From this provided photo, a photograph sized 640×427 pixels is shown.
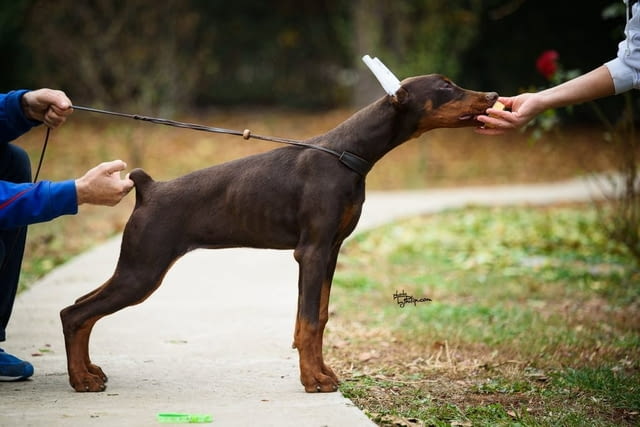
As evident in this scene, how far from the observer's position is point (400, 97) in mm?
4246

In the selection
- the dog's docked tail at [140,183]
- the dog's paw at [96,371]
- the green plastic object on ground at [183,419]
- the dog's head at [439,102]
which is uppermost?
the dog's head at [439,102]

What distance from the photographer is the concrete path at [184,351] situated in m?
3.89

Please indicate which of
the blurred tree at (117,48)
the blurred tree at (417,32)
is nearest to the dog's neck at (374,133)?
the blurred tree at (417,32)

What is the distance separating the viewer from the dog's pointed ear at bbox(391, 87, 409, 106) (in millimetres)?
4227

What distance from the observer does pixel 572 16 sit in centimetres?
2134

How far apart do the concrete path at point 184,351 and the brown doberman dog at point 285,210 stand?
27cm

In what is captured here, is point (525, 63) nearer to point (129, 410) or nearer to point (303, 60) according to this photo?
point (303, 60)

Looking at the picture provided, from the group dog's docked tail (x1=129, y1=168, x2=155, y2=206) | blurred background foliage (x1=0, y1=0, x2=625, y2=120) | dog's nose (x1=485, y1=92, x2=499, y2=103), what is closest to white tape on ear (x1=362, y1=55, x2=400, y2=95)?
dog's nose (x1=485, y1=92, x2=499, y2=103)

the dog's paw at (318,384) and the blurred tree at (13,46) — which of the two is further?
the blurred tree at (13,46)

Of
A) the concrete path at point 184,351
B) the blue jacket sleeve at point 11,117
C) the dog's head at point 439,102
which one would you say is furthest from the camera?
the blue jacket sleeve at point 11,117

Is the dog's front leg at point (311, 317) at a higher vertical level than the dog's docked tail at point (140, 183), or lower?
lower

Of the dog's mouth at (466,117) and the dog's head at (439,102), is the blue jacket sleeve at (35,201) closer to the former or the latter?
the dog's head at (439,102)

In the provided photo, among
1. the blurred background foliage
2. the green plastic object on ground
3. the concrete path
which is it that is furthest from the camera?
the blurred background foliage

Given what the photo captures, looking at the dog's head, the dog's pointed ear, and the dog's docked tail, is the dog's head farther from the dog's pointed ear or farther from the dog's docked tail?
the dog's docked tail
